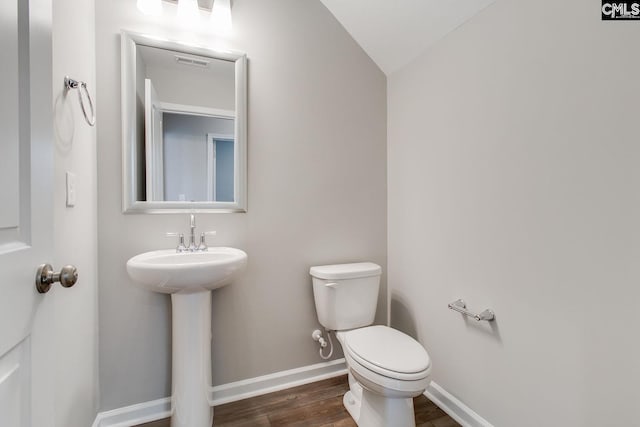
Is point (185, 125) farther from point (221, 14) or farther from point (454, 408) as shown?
point (454, 408)

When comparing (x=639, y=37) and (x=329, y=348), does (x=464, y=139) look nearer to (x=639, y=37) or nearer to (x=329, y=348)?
(x=639, y=37)

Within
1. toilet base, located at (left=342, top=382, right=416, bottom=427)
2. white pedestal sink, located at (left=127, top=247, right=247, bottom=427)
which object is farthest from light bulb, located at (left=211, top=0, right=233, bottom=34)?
toilet base, located at (left=342, top=382, right=416, bottom=427)

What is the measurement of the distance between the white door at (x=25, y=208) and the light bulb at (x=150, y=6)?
92 cm

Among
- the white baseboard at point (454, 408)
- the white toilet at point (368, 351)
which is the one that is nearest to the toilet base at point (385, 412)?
the white toilet at point (368, 351)

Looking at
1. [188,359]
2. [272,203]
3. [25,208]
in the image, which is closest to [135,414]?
[188,359]

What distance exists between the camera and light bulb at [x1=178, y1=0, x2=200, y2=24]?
1458 millimetres

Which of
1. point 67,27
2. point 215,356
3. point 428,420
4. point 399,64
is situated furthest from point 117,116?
point 428,420

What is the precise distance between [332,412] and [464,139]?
1.55 m

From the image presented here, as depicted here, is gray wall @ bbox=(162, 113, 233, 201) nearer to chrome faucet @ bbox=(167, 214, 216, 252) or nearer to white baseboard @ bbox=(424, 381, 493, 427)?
chrome faucet @ bbox=(167, 214, 216, 252)

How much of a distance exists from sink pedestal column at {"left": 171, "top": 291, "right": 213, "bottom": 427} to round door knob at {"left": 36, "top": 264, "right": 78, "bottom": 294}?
68 centimetres

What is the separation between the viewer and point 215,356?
1.60 m

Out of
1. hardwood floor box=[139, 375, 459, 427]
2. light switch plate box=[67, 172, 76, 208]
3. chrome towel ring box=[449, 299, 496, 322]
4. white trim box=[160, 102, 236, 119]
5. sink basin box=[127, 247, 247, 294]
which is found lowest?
hardwood floor box=[139, 375, 459, 427]

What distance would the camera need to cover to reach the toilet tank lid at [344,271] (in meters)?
1.62

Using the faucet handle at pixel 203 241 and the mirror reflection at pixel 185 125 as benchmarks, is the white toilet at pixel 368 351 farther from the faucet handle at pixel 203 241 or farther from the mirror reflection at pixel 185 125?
the mirror reflection at pixel 185 125
